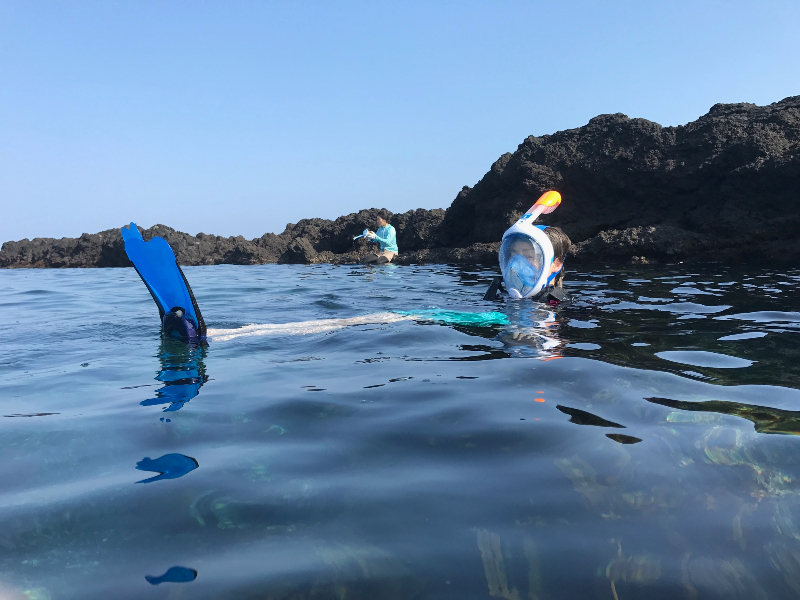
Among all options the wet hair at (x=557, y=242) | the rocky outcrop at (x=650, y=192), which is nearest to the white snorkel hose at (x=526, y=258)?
the wet hair at (x=557, y=242)

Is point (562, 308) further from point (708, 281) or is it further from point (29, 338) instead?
point (29, 338)

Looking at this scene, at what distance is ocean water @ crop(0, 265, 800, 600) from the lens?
3.96 ft

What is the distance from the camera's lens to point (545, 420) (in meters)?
2.17

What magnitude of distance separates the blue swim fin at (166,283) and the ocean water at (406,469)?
7.2 inches

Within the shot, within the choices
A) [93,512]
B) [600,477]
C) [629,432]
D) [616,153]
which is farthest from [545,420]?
[616,153]

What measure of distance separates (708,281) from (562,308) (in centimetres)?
382

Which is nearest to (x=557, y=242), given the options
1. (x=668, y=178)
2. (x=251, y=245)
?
(x=668, y=178)

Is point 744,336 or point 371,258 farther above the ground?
point 371,258

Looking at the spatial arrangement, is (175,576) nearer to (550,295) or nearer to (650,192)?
(550,295)

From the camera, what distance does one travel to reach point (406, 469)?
68.7 inches

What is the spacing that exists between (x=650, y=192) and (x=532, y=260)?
10681 millimetres

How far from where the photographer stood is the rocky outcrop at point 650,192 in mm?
11898

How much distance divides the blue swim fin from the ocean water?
0.60 ft

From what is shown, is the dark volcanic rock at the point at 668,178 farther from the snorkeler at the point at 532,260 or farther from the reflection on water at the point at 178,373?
the reflection on water at the point at 178,373
